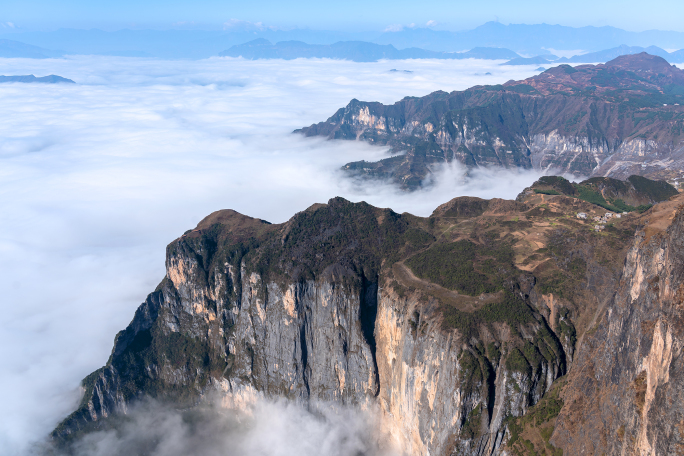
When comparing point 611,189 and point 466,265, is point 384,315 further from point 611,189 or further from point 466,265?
point 611,189

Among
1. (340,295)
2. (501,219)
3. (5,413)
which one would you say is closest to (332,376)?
(340,295)

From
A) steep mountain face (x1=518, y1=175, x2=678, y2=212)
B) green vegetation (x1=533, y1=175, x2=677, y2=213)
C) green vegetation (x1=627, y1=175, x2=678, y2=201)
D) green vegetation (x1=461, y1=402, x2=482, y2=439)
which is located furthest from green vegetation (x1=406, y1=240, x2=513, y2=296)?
green vegetation (x1=627, y1=175, x2=678, y2=201)

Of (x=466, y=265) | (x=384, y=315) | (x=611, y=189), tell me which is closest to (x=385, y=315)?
(x=384, y=315)

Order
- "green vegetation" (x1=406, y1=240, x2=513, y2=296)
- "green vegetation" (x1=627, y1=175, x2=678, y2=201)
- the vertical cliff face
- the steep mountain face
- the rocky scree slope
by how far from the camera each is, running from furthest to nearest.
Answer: "green vegetation" (x1=627, y1=175, x2=678, y2=201), the steep mountain face, "green vegetation" (x1=406, y1=240, x2=513, y2=296), the rocky scree slope, the vertical cliff face

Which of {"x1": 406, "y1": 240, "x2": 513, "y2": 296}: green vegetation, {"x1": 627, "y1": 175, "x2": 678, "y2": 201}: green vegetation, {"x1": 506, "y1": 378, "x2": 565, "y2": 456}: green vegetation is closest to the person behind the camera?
{"x1": 506, "y1": 378, "x2": 565, "y2": 456}: green vegetation

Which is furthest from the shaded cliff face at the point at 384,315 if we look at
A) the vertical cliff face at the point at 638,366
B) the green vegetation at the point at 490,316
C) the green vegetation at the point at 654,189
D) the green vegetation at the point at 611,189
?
the green vegetation at the point at 654,189

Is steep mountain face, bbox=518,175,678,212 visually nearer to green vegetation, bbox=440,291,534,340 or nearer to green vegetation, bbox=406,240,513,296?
green vegetation, bbox=406,240,513,296

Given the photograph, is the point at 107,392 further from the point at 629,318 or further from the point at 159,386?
the point at 629,318

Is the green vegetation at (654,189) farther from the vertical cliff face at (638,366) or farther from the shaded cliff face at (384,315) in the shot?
the vertical cliff face at (638,366)
